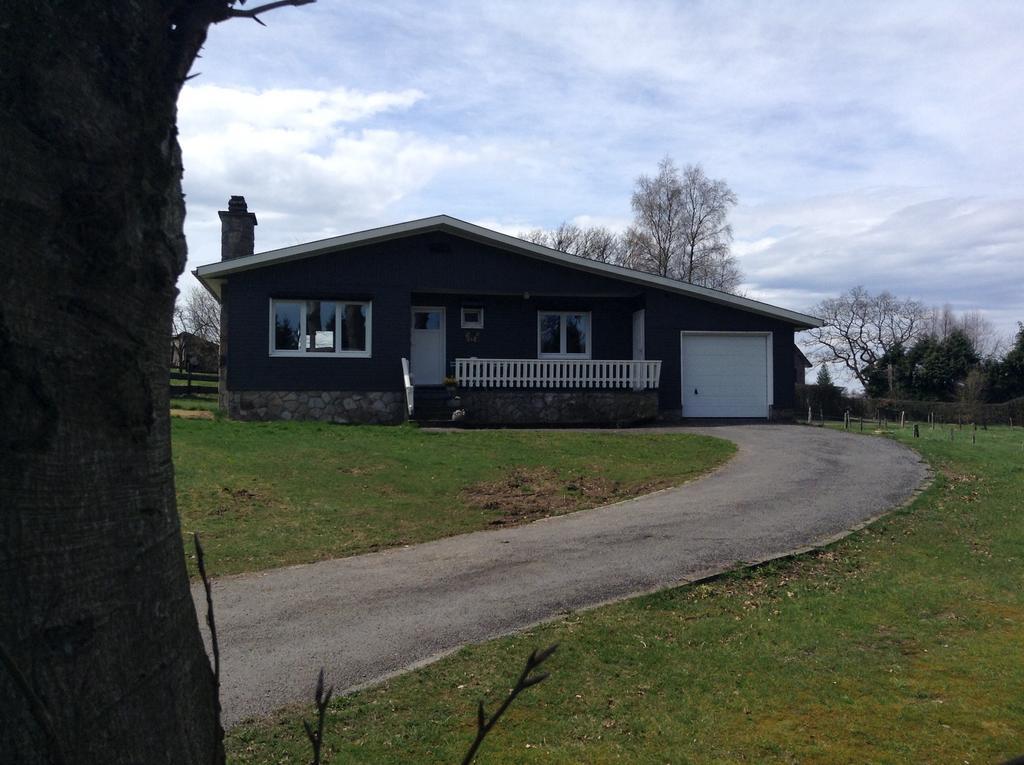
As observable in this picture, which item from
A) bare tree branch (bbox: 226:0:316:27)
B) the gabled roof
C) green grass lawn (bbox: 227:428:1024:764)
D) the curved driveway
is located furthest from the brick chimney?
bare tree branch (bbox: 226:0:316:27)

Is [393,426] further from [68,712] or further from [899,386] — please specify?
[899,386]

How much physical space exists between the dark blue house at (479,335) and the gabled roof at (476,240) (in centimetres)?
4

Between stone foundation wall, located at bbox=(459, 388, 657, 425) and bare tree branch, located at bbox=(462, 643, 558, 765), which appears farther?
stone foundation wall, located at bbox=(459, 388, 657, 425)

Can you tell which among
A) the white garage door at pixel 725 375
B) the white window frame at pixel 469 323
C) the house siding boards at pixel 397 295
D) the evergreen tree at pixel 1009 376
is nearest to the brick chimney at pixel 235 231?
the house siding boards at pixel 397 295

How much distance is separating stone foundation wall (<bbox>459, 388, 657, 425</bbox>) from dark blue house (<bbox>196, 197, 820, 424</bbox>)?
0.12 feet

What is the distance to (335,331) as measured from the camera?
70.8 ft

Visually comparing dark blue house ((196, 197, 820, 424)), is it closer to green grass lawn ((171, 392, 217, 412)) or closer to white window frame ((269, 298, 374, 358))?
white window frame ((269, 298, 374, 358))

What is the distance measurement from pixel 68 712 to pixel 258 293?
2059cm

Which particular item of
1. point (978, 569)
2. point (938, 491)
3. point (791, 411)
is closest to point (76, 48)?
point (978, 569)

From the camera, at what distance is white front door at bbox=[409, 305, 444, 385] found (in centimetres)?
2291

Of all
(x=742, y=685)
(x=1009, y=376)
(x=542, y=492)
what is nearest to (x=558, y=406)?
(x=542, y=492)

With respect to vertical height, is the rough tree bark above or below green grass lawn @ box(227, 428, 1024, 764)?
above

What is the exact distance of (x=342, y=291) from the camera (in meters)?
21.4

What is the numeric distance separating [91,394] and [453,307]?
2148 cm
